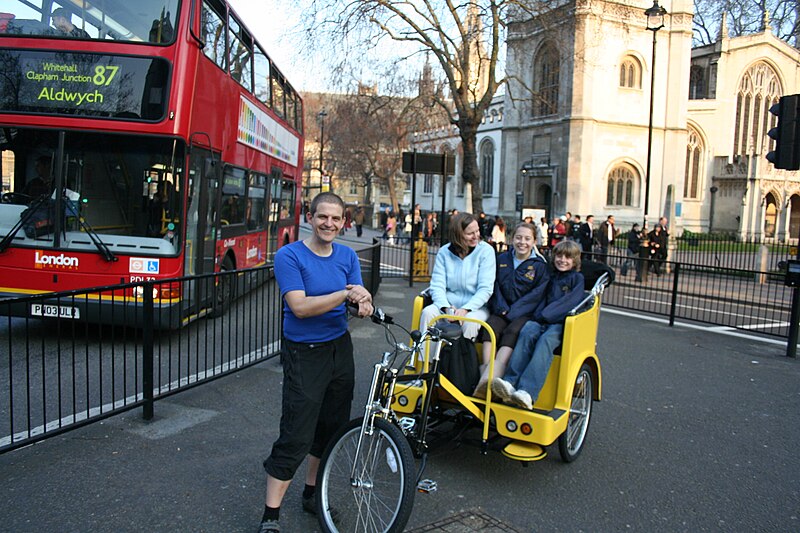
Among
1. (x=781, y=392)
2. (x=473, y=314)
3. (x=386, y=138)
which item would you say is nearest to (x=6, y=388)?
(x=473, y=314)

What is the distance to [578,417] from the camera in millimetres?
5094

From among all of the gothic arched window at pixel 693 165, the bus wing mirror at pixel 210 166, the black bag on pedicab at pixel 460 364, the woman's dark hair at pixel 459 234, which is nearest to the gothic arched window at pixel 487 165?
the gothic arched window at pixel 693 165

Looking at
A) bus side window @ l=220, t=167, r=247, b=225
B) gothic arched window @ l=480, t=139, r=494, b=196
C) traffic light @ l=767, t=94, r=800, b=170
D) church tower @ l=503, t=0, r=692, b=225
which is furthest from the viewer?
gothic arched window @ l=480, t=139, r=494, b=196

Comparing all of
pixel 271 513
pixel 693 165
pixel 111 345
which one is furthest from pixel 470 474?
pixel 693 165

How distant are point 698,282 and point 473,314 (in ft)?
32.0

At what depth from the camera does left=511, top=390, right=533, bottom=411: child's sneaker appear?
4.21 metres

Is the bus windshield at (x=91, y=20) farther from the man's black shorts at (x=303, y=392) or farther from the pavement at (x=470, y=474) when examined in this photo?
the man's black shorts at (x=303, y=392)

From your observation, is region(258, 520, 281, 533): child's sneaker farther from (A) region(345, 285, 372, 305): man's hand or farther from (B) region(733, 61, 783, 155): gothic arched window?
(B) region(733, 61, 783, 155): gothic arched window

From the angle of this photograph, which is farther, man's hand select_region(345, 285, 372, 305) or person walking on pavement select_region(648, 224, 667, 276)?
person walking on pavement select_region(648, 224, 667, 276)

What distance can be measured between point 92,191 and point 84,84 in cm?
121

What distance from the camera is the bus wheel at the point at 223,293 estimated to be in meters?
6.31

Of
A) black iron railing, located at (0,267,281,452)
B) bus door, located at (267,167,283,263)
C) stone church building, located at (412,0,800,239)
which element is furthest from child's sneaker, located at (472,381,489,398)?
stone church building, located at (412,0,800,239)

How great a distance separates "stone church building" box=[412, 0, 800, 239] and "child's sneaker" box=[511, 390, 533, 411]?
1120 inches

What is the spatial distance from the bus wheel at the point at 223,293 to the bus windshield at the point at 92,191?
5.01 ft
